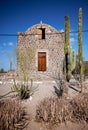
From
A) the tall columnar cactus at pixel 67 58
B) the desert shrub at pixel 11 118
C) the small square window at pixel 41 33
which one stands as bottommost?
the desert shrub at pixel 11 118

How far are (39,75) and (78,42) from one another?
6.32 m

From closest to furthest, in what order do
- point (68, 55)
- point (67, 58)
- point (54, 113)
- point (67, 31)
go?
point (54, 113) < point (67, 31) < point (67, 58) < point (68, 55)

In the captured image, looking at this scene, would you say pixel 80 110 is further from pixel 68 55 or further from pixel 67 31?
pixel 67 31

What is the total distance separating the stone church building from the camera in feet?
47.2

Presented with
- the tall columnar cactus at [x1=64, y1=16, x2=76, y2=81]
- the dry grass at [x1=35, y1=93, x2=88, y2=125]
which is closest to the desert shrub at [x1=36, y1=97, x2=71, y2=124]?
the dry grass at [x1=35, y1=93, x2=88, y2=125]

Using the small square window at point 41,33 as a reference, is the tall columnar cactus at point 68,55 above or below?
below

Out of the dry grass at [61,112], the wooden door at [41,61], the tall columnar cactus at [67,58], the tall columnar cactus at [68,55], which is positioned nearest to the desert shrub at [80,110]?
the dry grass at [61,112]

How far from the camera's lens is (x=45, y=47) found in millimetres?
14531

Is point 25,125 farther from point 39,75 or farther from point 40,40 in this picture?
point 40,40

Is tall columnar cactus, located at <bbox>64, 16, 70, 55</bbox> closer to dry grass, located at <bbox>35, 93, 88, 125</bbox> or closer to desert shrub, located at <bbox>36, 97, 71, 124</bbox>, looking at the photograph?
dry grass, located at <bbox>35, 93, 88, 125</bbox>

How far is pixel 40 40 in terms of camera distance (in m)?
14.6

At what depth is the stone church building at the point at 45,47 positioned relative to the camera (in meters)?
14.4

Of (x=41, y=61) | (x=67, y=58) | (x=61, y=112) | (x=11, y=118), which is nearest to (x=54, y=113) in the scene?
(x=61, y=112)

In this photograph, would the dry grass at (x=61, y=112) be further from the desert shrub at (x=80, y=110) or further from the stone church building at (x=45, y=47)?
the stone church building at (x=45, y=47)
